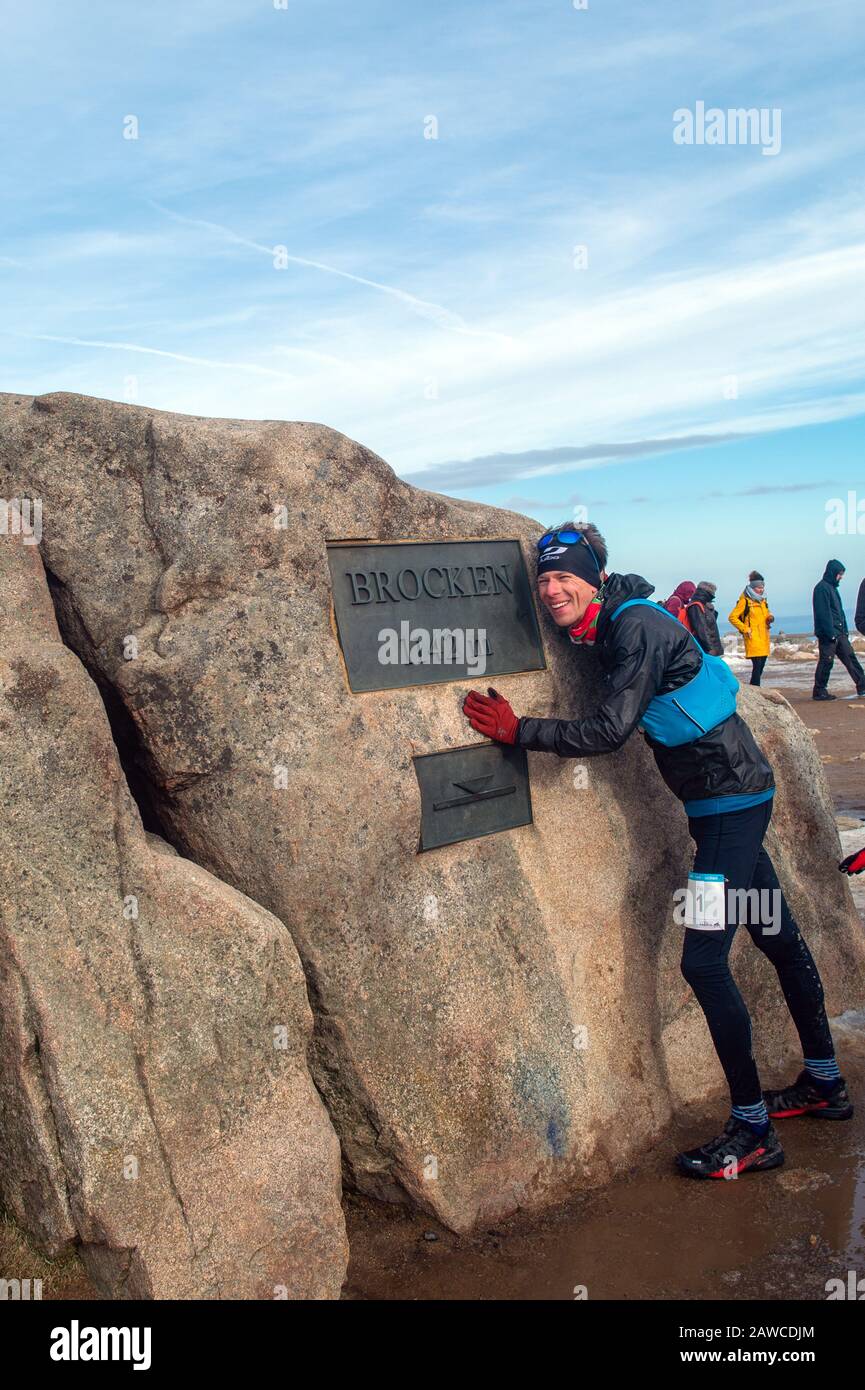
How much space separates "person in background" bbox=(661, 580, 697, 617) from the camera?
13.5 meters

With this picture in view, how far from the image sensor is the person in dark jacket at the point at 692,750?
439 cm

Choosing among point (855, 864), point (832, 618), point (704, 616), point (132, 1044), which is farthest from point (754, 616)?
point (132, 1044)

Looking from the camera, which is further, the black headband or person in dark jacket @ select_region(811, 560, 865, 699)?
person in dark jacket @ select_region(811, 560, 865, 699)

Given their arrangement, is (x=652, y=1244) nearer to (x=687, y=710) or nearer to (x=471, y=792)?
(x=471, y=792)

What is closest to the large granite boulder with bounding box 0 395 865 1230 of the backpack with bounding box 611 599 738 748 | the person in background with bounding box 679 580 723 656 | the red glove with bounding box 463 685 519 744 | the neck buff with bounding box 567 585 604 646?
the red glove with bounding box 463 685 519 744

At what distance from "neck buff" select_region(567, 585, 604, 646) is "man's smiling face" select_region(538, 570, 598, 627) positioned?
2cm

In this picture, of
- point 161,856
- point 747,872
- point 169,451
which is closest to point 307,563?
point 169,451

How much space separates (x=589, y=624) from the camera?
15.5 feet

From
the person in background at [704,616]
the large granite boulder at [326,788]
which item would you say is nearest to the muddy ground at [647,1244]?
the large granite boulder at [326,788]

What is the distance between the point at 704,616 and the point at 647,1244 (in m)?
9.96

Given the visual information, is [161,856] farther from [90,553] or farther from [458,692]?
[458,692]

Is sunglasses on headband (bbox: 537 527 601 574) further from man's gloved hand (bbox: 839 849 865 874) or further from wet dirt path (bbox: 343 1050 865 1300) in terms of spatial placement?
wet dirt path (bbox: 343 1050 865 1300)

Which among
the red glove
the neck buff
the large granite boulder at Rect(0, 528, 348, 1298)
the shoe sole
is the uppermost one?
the neck buff

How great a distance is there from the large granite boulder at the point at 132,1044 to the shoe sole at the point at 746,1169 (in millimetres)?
1458
